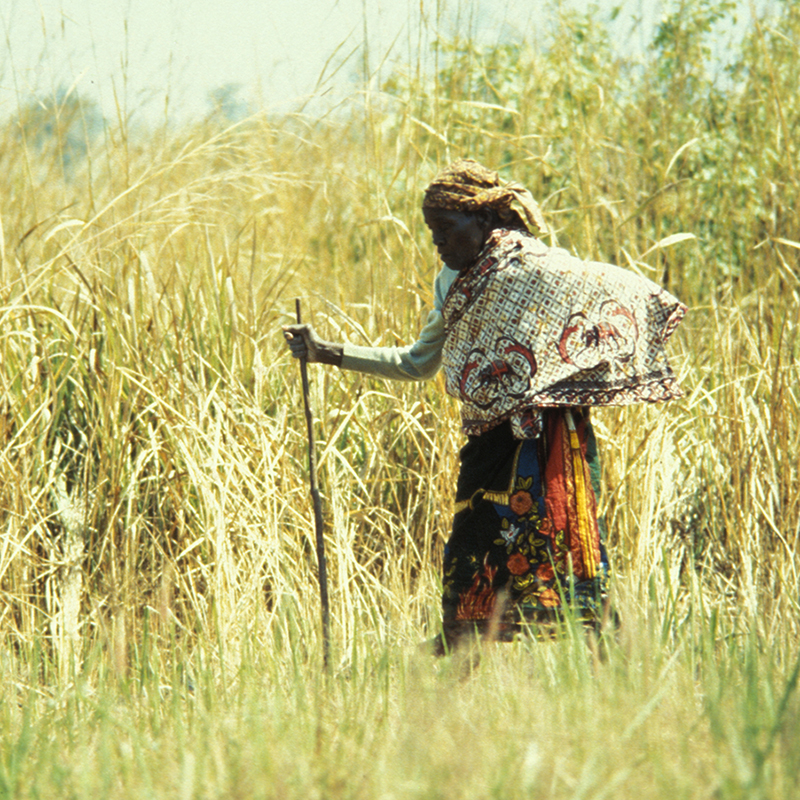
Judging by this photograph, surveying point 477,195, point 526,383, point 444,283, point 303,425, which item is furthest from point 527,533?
point 303,425

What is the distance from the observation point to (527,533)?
2.41 meters

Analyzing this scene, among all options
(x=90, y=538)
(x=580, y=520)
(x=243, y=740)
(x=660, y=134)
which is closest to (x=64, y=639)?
(x=90, y=538)

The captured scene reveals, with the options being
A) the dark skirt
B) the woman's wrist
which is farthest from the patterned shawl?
the woman's wrist

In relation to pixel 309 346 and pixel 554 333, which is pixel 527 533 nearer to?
pixel 554 333

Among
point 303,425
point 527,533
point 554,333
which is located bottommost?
point 527,533

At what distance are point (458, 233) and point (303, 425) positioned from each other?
1.17 meters

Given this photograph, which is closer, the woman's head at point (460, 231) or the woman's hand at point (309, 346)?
the woman's head at point (460, 231)

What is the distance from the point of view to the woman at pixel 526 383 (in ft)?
7.53

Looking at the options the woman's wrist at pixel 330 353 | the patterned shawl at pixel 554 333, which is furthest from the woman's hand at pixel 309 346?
the patterned shawl at pixel 554 333

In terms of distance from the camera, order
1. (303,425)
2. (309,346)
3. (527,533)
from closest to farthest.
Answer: (527,533), (309,346), (303,425)

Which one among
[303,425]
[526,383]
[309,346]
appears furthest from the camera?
[303,425]

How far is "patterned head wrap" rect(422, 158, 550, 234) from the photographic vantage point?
2.34 meters

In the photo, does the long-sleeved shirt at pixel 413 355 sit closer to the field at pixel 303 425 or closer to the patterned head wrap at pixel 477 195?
the patterned head wrap at pixel 477 195

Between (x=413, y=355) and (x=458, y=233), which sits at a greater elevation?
Result: (x=458, y=233)
